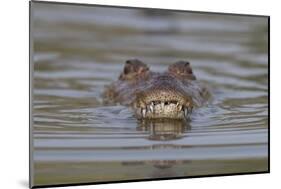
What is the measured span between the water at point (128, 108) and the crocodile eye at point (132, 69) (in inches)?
1.6

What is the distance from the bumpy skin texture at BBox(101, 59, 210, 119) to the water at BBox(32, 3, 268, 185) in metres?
0.05

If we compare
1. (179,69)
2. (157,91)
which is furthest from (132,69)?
(179,69)

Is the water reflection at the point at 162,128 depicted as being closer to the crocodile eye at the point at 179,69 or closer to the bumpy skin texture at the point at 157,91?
the bumpy skin texture at the point at 157,91

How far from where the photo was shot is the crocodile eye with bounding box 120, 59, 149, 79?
3.95 metres

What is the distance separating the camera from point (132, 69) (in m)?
3.95

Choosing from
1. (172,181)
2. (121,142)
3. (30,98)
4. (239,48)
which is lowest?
(172,181)

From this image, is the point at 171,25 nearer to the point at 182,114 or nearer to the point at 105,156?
the point at 182,114

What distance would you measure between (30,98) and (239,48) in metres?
1.47

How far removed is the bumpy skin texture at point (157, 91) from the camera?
3941 mm

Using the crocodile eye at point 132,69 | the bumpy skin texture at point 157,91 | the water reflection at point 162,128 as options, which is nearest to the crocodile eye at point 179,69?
the bumpy skin texture at point 157,91

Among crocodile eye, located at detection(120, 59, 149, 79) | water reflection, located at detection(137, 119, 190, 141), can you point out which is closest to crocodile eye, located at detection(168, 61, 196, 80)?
crocodile eye, located at detection(120, 59, 149, 79)

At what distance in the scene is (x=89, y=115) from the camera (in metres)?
3.84

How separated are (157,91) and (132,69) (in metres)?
0.21
